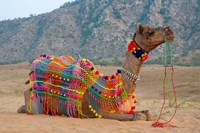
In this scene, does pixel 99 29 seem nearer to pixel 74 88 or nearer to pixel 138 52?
pixel 74 88

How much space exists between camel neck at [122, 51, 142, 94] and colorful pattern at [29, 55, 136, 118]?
8cm

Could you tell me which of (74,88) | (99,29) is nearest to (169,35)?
(74,88)

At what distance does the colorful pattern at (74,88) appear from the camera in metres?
7.62

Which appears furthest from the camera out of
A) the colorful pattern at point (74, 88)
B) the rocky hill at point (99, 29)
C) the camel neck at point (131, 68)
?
the rocky hill at point (99, 29)

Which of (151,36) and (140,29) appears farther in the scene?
(140,29)

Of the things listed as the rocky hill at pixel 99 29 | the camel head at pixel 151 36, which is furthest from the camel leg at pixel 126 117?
the rocky hill at pixel 99 29

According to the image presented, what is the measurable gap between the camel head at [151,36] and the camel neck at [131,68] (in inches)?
11.3

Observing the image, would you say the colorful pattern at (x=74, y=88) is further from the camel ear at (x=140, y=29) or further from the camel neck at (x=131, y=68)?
the camel ear at (x=140, y=29)

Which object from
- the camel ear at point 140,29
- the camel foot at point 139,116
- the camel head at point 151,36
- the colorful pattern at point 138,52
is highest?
the camel ear at point 140,29

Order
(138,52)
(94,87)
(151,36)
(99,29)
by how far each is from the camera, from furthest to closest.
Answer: (99,29), (94,87), (138,52), (151,36)

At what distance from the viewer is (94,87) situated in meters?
7.74

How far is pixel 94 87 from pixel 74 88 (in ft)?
1.27

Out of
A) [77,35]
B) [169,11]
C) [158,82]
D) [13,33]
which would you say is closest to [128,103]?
[158,82]

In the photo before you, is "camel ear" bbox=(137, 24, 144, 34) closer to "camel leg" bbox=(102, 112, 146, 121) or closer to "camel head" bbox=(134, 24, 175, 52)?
"camel head" bbox=(134, 24, 175, 52)
